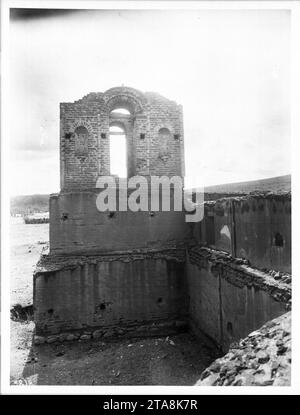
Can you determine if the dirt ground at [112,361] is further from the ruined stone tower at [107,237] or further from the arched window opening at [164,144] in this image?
Answer: the arched window opening at [164,144]

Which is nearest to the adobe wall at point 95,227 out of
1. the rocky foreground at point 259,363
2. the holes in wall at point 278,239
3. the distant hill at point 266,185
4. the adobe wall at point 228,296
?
the adobe wall at point 228,296

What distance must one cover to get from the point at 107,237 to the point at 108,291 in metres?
1.48

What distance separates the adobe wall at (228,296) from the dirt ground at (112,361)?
749 mm

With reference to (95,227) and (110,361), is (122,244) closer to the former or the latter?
(95,227)

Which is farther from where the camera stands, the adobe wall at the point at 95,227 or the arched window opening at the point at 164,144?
the arched window opening at the point at 164,144

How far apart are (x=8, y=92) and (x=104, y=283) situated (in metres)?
5.35

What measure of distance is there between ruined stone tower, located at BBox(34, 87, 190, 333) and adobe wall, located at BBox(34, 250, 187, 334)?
26mm

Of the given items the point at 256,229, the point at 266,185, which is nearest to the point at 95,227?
the point at 256,229

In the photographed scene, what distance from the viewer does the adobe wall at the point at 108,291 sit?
8359mm

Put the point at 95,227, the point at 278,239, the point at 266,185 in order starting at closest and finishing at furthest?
the point at 278,239
the point at 95,227
the point at 266,185

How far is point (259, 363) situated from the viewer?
371cm

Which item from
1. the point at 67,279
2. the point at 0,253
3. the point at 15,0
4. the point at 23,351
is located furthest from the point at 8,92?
the point at 23,351

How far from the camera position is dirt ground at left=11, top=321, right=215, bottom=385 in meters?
6.54

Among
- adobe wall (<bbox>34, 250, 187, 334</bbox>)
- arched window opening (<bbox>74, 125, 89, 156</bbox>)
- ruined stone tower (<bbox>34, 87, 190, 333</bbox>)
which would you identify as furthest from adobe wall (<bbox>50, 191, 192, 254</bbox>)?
arched window opening (<bbox>74, 125, 89, 156</bbox>)
